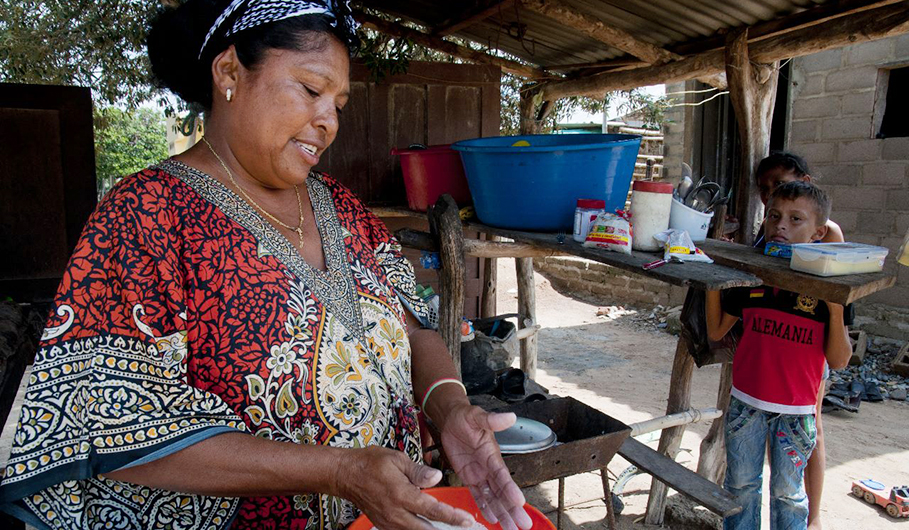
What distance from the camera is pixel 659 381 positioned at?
20.1ft

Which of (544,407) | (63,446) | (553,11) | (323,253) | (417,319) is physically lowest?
(544,407)

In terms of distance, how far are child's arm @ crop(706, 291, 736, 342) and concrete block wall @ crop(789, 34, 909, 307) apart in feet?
12.8

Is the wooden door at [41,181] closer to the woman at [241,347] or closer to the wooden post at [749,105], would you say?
the woman at [241,347]

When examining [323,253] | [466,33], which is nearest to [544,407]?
[323,253]

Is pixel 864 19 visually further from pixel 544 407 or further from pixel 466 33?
pixel 466 33

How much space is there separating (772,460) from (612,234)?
1479 millimetres

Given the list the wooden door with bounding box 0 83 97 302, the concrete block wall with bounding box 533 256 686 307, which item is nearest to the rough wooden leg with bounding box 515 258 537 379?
the wooden door with bounding box 0 83 97 302

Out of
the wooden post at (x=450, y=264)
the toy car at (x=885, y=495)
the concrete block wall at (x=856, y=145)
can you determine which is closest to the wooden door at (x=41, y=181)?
the wooden post at (x=450, y=264)

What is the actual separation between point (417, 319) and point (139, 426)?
0.74 metres

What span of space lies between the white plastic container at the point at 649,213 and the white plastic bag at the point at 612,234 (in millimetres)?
71

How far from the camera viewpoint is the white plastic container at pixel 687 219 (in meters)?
2.36

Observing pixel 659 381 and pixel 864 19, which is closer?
pixel 864 19

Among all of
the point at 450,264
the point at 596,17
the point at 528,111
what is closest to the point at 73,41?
the point at 528,111

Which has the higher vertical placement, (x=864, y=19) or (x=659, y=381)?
(x=864, y=19)
